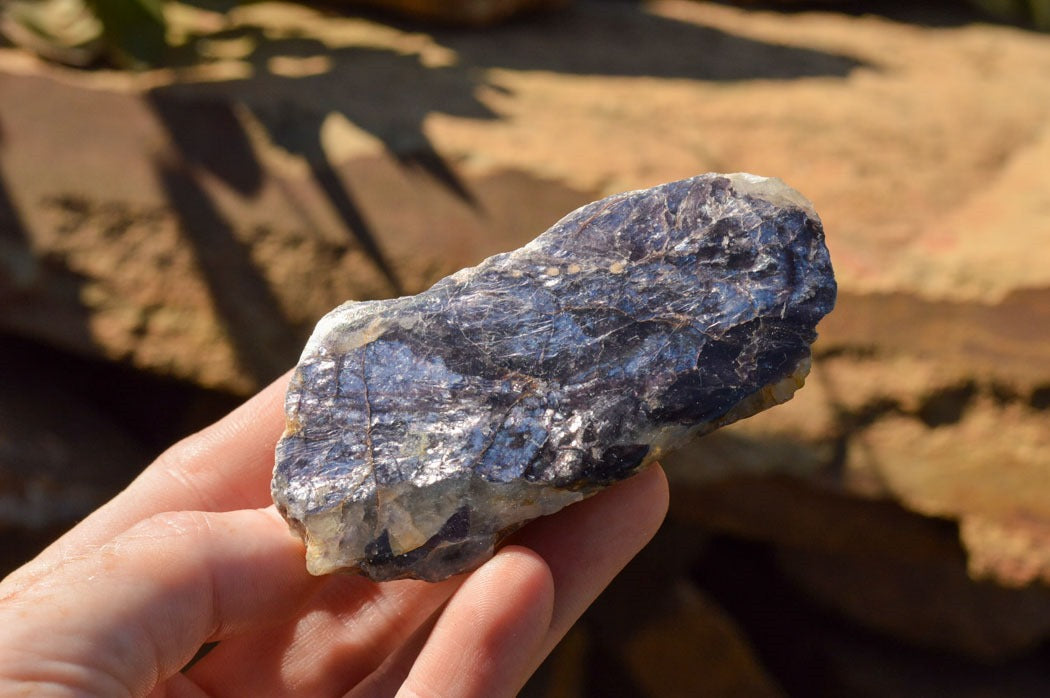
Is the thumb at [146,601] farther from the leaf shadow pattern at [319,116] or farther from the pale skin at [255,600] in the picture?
the leaf shadow pattern at [319,116]

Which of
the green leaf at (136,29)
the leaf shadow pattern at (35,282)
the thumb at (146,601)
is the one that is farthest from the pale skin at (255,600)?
the green leaf at (136,29)

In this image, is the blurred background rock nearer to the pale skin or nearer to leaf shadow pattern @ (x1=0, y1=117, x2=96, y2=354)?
leaf shadow pattern @ (x1=0, y1=117, x2=96, y2=354)

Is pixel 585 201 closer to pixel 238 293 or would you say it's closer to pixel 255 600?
pixel 238 293

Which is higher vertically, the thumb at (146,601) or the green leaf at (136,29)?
the green leaf at (136,29)

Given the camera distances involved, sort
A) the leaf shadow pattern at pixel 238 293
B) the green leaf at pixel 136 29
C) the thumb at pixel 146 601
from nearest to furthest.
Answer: the thumb at pixel 146 601 → the leaf shadow pattern at pixel 238 293 → the green leaf at pixel 136 29

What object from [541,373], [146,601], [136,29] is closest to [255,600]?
[146,601]

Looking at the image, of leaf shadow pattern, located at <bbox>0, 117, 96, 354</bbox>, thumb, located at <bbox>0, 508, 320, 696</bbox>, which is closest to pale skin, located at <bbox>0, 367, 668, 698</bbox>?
thumb, located at <bbox>0, 508, 320, 696</bbox>

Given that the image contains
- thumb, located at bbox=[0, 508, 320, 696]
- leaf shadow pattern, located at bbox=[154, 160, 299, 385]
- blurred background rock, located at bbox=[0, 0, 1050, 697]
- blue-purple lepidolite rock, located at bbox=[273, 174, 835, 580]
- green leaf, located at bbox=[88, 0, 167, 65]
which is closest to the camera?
thumb, located at bbox=[0, 508, 320, 696]
